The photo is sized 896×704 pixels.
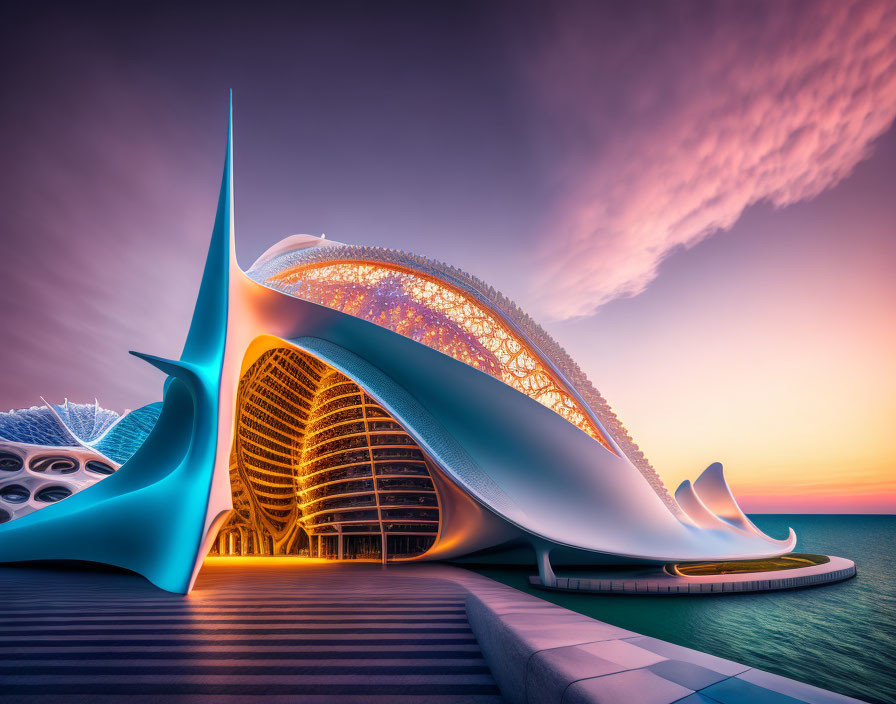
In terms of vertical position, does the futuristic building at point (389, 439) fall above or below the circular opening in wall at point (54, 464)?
below

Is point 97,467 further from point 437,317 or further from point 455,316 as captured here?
point 455,316

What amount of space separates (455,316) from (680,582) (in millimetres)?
10985

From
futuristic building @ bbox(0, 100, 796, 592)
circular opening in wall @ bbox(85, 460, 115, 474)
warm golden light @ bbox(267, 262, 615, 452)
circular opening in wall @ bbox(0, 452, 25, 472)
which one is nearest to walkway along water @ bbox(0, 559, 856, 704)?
futuristic building @ bbox(0, 100, 796, 592)

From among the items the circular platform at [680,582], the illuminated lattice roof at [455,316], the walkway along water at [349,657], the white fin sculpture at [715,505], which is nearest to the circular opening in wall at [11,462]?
the illuminated lattice roof at [455,316]

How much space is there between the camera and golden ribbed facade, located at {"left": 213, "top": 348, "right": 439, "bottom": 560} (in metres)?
17.0

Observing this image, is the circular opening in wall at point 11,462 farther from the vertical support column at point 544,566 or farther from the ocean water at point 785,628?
the vertical support column at point 544,566

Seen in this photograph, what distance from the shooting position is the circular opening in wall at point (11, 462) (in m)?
35.7

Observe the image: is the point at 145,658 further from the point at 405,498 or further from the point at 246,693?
the point at 405,498

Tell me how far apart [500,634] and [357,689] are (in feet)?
3.99

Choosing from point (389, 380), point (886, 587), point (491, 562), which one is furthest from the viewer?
point (886, 587)

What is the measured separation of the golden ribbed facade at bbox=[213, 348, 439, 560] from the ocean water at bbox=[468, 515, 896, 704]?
5039 millimetres

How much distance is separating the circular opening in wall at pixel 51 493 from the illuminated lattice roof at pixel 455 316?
3578 cm

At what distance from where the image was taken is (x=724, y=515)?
22438 mm

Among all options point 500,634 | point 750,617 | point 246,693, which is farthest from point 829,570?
point 246,693
